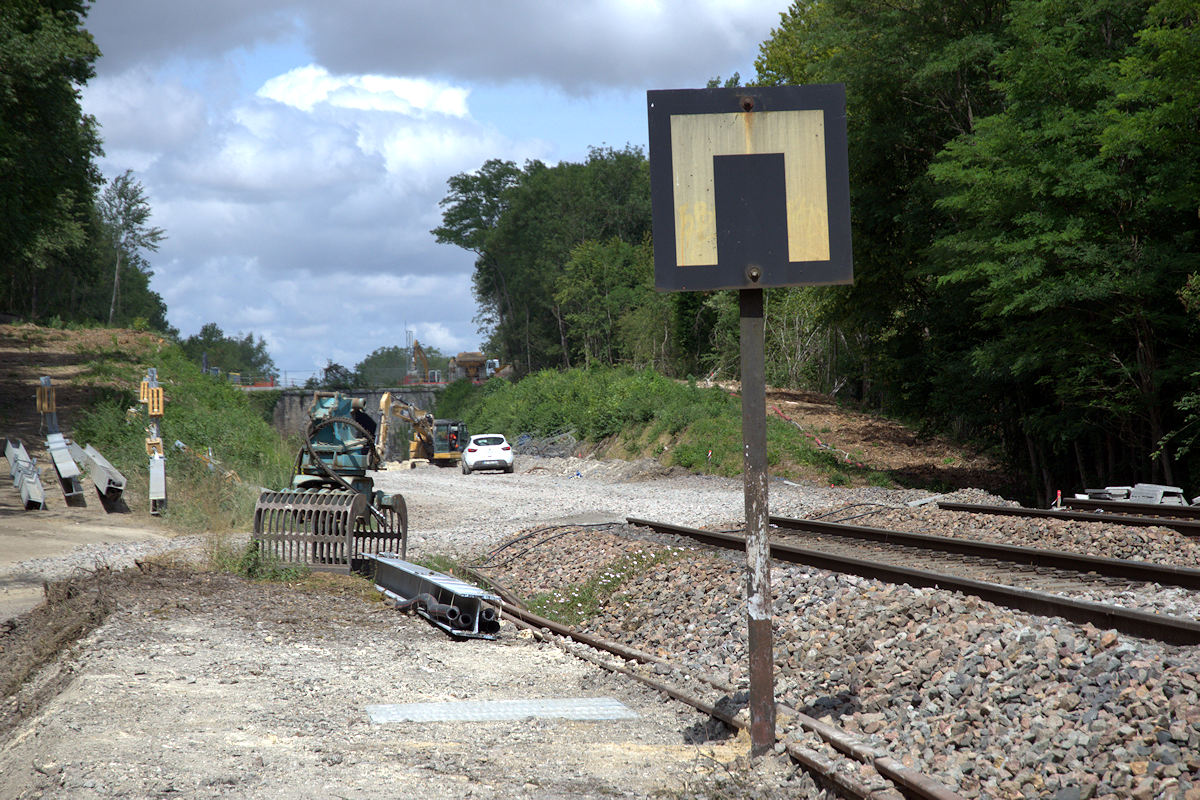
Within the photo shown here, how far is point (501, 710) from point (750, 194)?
3.45m

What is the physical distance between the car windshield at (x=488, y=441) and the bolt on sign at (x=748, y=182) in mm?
32749

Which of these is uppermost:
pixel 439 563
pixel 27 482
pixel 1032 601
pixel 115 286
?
pixel 115 286

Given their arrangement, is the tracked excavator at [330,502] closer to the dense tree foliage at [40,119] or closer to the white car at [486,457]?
the dense tree foliage at [40,119]

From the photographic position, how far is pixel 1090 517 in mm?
12453

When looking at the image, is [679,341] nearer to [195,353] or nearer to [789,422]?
[789,422]

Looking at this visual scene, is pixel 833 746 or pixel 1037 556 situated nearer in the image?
pixel 833 746

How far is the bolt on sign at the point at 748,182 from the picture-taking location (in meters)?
5.09

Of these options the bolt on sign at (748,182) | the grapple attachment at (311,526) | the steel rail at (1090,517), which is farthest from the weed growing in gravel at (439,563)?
the steel rail at (1090,517)

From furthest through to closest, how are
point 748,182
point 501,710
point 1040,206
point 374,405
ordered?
point 374,405 < point 1040,206 < point 501,710 < point 748,182

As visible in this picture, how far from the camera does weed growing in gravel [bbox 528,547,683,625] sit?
9.25 m

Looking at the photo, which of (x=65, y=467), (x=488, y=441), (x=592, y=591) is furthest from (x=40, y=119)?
(x=592, y=591)

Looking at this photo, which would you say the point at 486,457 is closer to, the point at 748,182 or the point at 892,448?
the point at 892,448

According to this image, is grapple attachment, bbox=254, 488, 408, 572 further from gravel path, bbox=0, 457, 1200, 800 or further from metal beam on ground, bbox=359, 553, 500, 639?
metal beam on ground, bbox=359, 553, 500, 639

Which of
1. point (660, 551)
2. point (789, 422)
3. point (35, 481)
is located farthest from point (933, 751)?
point (789, 422)
